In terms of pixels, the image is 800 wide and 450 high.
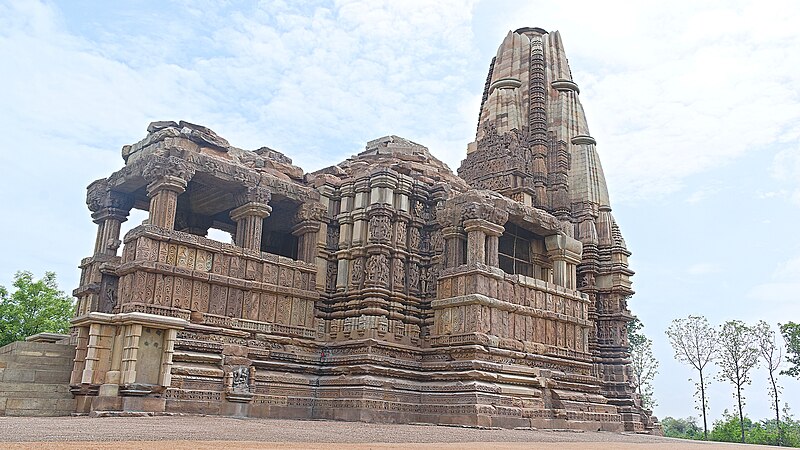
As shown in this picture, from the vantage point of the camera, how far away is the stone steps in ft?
44.1

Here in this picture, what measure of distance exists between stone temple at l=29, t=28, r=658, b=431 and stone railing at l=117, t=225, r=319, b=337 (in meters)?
0.04

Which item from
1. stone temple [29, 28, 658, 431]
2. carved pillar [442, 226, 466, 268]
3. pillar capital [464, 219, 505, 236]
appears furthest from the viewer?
carved pillar [442, 226, 466, 268]

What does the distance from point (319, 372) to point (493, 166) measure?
10.3 meters

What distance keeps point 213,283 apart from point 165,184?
103 inches

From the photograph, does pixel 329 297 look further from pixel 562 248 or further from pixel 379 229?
pixel 562 248

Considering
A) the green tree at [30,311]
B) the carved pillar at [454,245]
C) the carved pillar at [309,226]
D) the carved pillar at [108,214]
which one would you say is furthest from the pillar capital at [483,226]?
the green tree at [30,311]

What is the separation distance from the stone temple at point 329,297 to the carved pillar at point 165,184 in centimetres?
3

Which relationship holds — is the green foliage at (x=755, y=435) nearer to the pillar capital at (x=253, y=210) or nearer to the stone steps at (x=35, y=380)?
the pillar capital at (x=253, y=210)

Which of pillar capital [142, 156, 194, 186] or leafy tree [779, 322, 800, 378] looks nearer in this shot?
pillar capital [142, 156, 194, 186]

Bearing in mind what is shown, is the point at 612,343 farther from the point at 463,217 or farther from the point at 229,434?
the point at 229,434

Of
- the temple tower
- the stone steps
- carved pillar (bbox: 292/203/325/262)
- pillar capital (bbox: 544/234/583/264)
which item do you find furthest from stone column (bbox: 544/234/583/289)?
the stone steps

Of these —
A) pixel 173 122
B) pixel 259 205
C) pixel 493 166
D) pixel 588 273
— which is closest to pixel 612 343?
pixel 588 273

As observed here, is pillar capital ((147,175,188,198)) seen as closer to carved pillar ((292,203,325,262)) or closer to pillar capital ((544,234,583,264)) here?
carved pillar ((292,203,325,262))

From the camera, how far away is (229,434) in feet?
30.3
